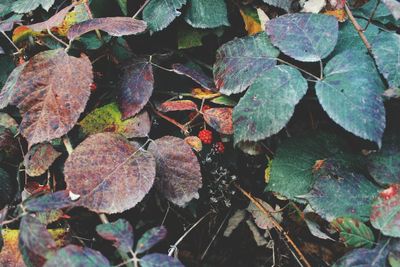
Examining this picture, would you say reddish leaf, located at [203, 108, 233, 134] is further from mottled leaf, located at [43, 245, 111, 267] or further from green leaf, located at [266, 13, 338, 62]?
mottled leaf, located at [43, 245, 111, 267]

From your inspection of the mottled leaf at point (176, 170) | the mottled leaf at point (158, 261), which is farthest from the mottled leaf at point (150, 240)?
the mottled leaf at point (176, 170)

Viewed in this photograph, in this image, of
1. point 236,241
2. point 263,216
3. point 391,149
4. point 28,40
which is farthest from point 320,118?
point 28,40

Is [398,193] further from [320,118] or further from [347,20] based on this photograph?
[347,20]

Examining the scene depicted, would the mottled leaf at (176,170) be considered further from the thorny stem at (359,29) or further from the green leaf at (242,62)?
the thorny stem at (359,29)

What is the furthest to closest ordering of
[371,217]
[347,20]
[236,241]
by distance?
[236,241] → [347,20] → [371,217]

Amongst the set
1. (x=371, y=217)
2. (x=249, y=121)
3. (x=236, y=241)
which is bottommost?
(x=236, y=241)

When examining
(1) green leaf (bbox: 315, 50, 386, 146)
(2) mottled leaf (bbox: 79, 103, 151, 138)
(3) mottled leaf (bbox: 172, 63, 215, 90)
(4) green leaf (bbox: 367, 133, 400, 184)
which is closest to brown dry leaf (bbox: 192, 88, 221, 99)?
(3) mottled leaf (bbox: 172, 63, 215, 90)
